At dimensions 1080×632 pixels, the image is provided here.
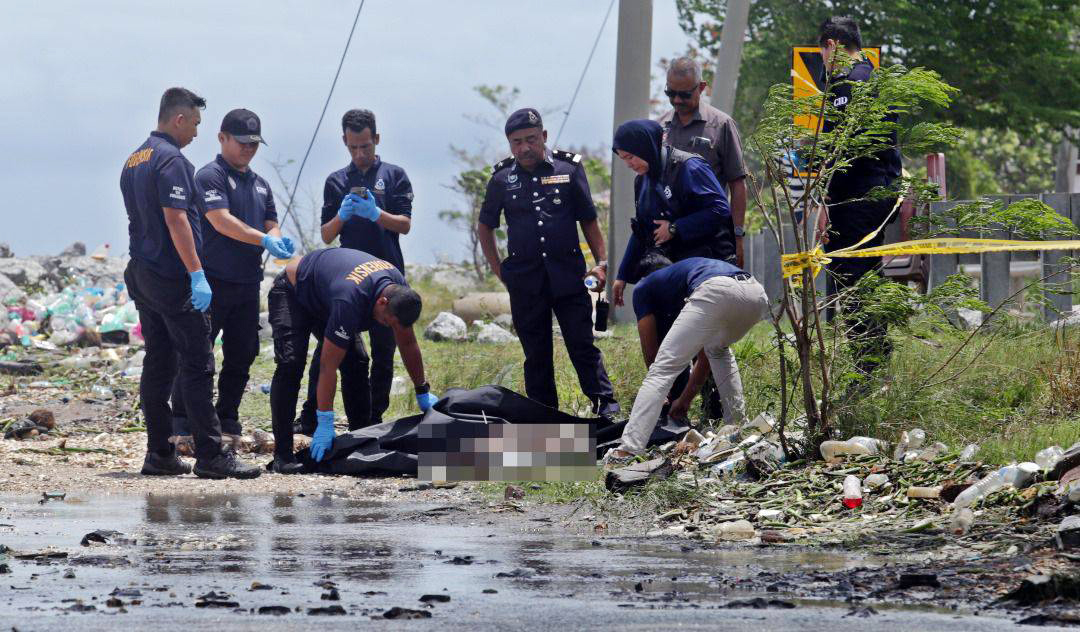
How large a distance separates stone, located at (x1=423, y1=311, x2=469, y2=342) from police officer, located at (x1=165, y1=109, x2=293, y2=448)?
21.6 feet

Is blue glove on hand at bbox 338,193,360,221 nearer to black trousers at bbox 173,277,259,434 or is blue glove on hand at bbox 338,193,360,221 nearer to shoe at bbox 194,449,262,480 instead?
black trousers at bbox 173,277,259,434

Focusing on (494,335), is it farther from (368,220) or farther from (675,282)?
(675,282)

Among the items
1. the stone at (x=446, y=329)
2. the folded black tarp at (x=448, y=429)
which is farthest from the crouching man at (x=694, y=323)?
the stone at (x=446, y=329)

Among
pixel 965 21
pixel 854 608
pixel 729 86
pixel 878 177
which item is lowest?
pixel 854 608

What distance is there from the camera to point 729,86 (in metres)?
16.5

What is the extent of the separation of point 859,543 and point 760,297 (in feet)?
6.06

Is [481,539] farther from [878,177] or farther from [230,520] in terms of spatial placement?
[878,177]

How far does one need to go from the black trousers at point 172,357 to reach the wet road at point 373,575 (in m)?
1.22

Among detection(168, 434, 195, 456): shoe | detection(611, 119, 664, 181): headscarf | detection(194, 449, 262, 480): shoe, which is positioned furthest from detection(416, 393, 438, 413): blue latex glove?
detection(611, 119, 664, 181): headscarf

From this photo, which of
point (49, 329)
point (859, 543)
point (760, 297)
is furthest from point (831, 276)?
point (49, 329)

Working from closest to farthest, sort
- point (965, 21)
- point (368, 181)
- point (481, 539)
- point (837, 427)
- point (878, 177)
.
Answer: point (481, 539) → point (837, 427) → point (878, 177) → point (368, 181) → point (965, 21)

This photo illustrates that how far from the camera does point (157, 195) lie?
805 cm

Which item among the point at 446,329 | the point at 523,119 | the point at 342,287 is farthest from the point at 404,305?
the point at 446,329

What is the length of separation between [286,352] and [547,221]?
1.68 m
